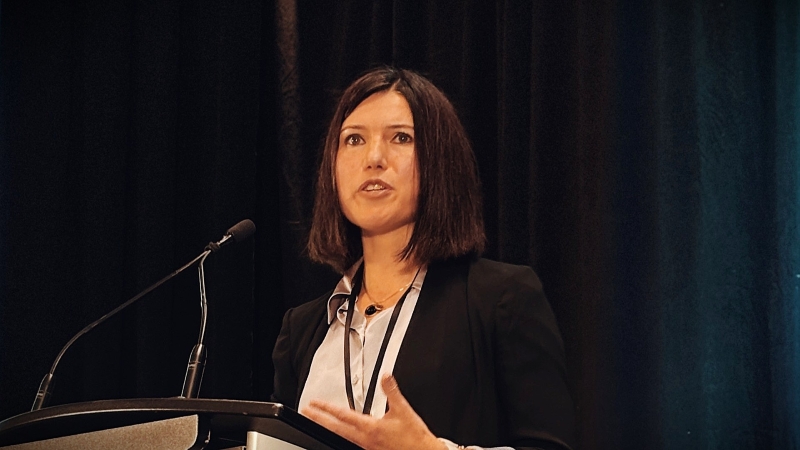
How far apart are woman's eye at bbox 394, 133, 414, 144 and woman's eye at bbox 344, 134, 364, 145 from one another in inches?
3.0

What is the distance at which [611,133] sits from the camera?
2197 millimetres

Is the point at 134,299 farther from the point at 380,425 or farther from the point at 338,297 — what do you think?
the point at 380,425

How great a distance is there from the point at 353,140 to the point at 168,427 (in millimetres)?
920

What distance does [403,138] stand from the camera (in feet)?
5.47

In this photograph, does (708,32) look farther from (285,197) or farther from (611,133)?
(285,197)

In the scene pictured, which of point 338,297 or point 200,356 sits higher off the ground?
point 338,297

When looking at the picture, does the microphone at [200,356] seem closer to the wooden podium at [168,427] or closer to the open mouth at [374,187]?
the open mouth at [374,187]

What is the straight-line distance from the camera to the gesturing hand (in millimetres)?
1029

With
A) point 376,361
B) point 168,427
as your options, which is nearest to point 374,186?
point 376,361

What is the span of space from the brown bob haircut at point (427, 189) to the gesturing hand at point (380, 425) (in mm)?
532

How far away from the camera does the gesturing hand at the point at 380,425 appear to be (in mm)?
1029

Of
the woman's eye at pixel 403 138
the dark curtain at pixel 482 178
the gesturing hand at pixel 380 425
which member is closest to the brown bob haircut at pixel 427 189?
the woman's eye at pixel 403 138

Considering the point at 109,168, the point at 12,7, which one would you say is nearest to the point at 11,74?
the point at 12,7

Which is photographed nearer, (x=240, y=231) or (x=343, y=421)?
(x=343, y=421)
